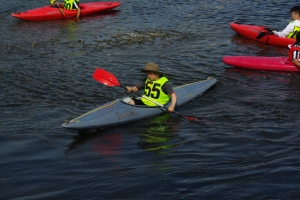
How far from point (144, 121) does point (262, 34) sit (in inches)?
230

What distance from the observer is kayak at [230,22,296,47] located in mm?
12867

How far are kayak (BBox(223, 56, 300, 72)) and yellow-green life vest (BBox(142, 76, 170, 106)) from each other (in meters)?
3.28

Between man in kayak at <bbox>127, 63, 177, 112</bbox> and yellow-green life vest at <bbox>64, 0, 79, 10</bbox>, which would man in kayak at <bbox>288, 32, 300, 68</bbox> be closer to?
man in kayak at <bbox>127, 63, 177, 112</bbox>

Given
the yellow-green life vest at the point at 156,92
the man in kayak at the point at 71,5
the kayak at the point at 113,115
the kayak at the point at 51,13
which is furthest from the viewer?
the man in kayak at the point at 71,5

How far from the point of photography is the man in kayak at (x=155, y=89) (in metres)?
8.29

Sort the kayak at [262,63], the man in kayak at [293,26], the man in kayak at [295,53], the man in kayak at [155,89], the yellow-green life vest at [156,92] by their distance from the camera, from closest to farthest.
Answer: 1. the man in kayak at [155,89]
2. the yellow-green life vest at [156,92]
3. the man in kayak at [295,53]
4. the kayak at [262,63]
5. the man in kayak at [293,26]

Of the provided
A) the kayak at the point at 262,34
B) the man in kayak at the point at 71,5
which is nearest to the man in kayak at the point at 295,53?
the kayak at the point at 262,34

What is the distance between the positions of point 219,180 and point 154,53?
685cm

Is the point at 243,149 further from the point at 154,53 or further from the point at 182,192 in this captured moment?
the point at 154,53

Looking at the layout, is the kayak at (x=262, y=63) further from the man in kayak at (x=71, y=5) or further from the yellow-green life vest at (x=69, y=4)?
the yellow-green life vest at (x=69, y=4)

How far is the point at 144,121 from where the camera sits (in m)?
8.54

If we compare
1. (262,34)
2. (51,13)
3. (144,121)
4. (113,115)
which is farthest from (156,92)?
(51,13)

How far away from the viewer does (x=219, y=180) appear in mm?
6297

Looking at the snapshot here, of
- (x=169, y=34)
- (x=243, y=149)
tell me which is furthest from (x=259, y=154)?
(x=169, y=34)
